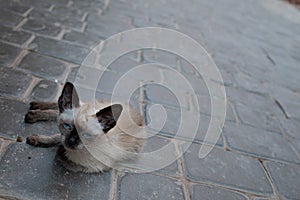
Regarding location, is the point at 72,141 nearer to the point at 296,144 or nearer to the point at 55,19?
the point at 296,144

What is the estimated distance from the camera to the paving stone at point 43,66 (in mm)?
2696

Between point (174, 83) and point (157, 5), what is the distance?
2.98 metres

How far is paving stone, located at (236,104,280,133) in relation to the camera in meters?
2.92

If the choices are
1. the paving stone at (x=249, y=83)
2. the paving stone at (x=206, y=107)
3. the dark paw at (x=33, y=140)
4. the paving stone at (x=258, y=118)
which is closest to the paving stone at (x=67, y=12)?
the paving stone at (x=206, y=107)

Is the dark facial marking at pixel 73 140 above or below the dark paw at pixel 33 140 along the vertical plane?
above

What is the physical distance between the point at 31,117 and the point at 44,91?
1.37 ft

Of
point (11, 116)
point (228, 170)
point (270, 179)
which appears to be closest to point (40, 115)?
point (11, 116)

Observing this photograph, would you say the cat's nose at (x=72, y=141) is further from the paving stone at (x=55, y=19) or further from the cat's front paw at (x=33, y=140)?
the paving stone at (x=55, y=19)

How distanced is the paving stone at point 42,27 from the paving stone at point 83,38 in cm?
13

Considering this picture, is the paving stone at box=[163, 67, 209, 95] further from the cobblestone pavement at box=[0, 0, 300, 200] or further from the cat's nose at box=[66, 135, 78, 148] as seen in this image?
the cat's nose at box=[66, 135, 78, 148]

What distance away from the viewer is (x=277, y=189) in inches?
87.1

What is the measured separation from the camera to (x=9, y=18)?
11.3ft

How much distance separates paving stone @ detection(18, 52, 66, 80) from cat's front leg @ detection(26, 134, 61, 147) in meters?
0.83

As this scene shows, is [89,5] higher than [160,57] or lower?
lower
